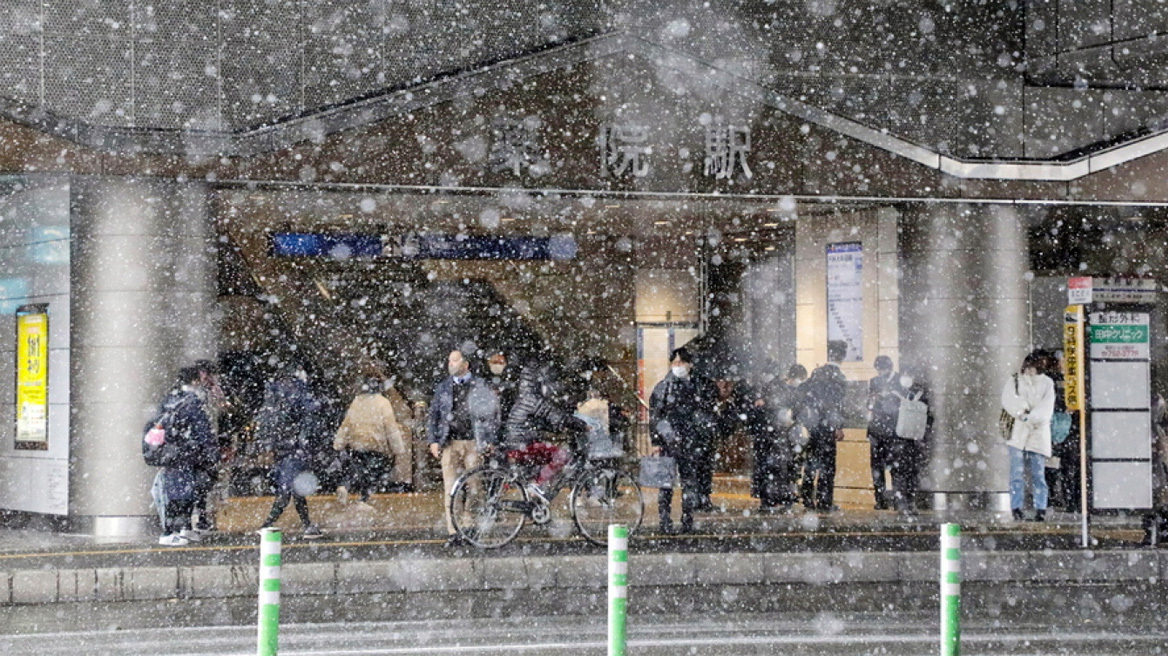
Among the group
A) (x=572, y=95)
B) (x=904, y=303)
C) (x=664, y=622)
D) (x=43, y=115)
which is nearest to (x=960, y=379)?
(x=904, y=303)

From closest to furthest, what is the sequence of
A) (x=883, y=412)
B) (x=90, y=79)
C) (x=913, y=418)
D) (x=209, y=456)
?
1. (x=209, y=456)
2. (x=90, y=79)
3. (x=913, y=418)
4. (x=883, y=412)

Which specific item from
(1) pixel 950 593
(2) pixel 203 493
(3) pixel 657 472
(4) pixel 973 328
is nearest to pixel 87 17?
(2) pixel 203 493

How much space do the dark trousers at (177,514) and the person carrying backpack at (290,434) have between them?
0.75 metres

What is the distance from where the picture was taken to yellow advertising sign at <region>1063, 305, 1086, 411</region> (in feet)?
49.8

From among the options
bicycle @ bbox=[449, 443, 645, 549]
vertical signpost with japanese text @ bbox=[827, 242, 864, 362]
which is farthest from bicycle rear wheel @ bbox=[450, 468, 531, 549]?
vertical signpost with japanese text @ bbox=[827, 242, 864, 362]

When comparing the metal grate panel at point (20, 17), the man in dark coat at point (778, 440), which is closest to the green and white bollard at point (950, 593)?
the man in dark coat at point (778, 440)

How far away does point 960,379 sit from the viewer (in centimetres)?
1894

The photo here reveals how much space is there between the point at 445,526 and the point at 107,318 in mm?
3907

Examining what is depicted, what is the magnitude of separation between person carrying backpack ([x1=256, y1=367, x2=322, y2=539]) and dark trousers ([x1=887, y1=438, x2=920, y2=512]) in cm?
627

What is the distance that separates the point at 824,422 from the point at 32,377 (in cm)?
843

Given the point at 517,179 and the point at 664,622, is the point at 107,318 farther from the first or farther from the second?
the point at 664,622

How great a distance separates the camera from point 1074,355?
1580 cm

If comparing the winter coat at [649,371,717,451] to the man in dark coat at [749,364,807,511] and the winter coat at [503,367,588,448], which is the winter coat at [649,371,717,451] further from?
the man in dark coat at [749,364,807,511]

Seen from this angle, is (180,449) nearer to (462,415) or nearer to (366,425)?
(462,415)
